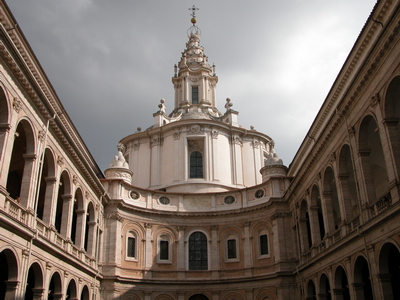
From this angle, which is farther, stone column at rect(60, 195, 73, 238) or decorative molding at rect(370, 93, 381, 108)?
stone column at rect(60, 195, 73, 238)

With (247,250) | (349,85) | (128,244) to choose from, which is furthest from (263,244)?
(349,85)

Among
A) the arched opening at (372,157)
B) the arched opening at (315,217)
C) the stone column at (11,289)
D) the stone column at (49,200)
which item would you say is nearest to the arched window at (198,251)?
the arched opening at (315,217)

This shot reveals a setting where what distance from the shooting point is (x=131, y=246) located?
3662 centimetres

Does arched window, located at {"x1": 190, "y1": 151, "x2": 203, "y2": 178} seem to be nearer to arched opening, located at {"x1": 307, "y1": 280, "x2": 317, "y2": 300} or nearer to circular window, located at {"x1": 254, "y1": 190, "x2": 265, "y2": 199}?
circular window, located at {"x1": 254, "y1": 190, "x2": 265, "y2": 199}

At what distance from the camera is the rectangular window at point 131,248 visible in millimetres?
36281

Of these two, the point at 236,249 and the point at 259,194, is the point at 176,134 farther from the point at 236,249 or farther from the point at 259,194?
the point at 236,249

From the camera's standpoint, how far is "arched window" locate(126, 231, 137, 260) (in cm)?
3616

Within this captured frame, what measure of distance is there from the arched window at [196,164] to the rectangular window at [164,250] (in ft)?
28.9

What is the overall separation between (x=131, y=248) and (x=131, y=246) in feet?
0.55

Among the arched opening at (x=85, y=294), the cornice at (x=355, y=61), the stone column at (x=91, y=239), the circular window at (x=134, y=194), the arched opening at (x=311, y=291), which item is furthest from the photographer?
the circular window at (x=134, y=194)

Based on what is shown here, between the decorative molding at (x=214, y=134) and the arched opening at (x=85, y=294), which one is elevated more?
the decorative molding at (x=214, y=134)

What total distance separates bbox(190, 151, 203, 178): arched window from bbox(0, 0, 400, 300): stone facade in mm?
149

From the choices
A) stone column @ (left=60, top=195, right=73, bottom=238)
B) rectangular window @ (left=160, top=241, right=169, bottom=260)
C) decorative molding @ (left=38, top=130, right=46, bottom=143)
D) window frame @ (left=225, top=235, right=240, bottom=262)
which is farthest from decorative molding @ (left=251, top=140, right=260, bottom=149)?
decorative molding @ (left=38, top=130, right=46, bottom=143)

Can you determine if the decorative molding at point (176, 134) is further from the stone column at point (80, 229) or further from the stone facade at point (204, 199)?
the stone column at point (80, 229)
